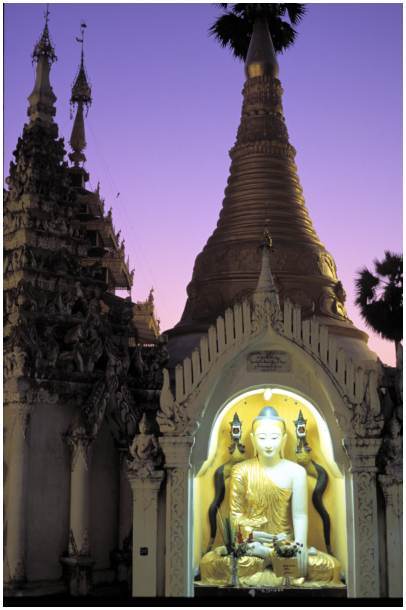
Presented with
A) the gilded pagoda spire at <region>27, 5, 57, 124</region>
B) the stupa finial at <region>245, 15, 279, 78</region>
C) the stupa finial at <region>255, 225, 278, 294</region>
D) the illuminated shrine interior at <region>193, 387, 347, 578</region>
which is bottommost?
the illuminated shrine interior at <region>193, 387, 347, 578</region>

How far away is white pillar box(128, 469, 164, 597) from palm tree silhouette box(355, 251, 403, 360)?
7.90 m

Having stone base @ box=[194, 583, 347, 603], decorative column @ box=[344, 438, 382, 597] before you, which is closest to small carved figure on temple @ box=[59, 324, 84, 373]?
stone base @ box=[194, 583, 347, 603]

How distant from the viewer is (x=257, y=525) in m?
13.1

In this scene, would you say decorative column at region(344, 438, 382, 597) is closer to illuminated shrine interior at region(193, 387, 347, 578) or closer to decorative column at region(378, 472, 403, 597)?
decorative column at region(378, 472, 403, 597)

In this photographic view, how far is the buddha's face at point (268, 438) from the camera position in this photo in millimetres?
13344

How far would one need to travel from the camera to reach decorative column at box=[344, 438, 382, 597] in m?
12.1

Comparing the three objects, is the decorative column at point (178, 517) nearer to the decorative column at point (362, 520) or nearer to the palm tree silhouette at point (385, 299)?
the decorative column at point (362, 520)

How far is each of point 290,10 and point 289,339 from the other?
1315 centimetres

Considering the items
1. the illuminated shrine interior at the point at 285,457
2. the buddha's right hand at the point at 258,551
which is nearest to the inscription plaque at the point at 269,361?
the illuminated shrine interior at the point at 285,457

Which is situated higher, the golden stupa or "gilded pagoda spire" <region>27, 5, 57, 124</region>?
"gilded pagoda spire" <region>27, 5, 57, 124</region>

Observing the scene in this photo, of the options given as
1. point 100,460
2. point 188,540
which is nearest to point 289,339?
point 188,540

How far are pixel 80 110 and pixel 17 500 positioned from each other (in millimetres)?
15896

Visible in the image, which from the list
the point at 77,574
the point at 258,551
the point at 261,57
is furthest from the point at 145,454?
the point at 261,57

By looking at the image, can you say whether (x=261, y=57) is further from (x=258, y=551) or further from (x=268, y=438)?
(x=258, y=551)
